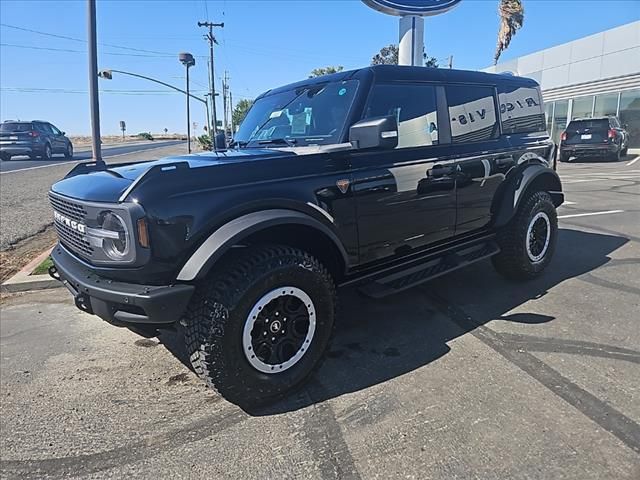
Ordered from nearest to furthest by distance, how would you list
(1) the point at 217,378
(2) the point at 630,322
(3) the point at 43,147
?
(1) the point at 217,378, (2) the point at 630,322, (3) the point at 43,147

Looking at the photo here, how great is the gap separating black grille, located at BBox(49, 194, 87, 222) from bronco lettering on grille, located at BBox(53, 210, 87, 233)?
0.03 metres

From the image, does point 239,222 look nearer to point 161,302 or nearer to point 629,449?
point 161,302

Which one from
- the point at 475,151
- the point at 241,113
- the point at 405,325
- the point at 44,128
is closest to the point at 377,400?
the point at 405,325

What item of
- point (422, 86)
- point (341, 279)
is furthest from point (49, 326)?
point (422, 86)

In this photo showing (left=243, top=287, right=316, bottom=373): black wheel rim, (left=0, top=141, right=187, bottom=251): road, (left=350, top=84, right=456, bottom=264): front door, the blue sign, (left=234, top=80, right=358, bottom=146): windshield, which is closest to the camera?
(left=243, top=287, right=316, bottom=373): black wheel rim

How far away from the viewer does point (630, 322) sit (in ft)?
12.6

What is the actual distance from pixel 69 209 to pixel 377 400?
2252 millimetres

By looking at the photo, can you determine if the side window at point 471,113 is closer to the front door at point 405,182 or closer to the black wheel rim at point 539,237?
the front door at point 405,182

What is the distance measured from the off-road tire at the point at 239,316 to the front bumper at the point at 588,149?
1907 cm

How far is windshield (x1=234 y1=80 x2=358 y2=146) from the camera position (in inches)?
137

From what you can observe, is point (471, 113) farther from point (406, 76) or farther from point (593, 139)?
point (593, 139)

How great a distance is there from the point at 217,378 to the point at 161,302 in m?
0.55

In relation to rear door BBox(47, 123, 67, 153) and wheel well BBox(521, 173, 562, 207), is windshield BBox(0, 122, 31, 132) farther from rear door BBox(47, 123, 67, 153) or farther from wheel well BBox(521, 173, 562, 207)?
wheel well BBox(521, 173, 562, 207)

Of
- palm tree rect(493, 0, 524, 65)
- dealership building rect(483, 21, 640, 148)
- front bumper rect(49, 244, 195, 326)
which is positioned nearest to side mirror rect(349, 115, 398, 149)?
front bumper rect(49, 244, 195, 326)
